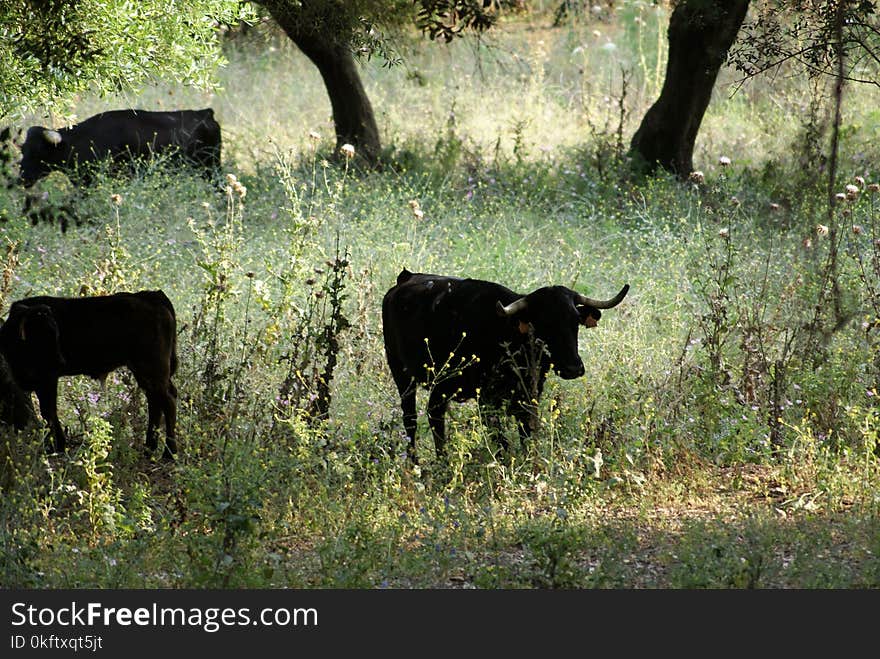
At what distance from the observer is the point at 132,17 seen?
8.55 m

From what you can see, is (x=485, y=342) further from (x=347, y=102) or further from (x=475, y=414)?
(x=347, y=102)

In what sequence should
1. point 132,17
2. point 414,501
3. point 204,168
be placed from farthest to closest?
point 204,168 → point 132,17 → point 414,501

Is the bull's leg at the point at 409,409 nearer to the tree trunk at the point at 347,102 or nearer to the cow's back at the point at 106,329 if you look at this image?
the cow's back at the point at 106,329

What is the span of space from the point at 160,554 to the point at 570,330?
291 centimetres

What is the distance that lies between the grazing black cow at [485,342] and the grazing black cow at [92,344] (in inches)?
59.2

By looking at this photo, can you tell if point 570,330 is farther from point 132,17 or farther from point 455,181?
point 455,181

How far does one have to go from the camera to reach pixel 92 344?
8.05 metres

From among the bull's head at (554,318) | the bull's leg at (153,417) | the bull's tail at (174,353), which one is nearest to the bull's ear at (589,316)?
the bull's head at (554,318)

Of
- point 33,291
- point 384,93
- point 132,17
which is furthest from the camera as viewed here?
point 384,93

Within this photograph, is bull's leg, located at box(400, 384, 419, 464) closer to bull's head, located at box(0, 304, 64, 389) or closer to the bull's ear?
the bull's ear

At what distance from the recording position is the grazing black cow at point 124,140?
51.3ft

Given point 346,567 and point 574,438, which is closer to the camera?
point 346,567

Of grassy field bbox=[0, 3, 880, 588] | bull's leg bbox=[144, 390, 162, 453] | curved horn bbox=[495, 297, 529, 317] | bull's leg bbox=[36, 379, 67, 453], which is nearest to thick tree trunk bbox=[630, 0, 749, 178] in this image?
grassy field bbox=[0, 3, 880, 588]

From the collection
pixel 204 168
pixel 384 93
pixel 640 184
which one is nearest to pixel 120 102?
pixel 384 93
